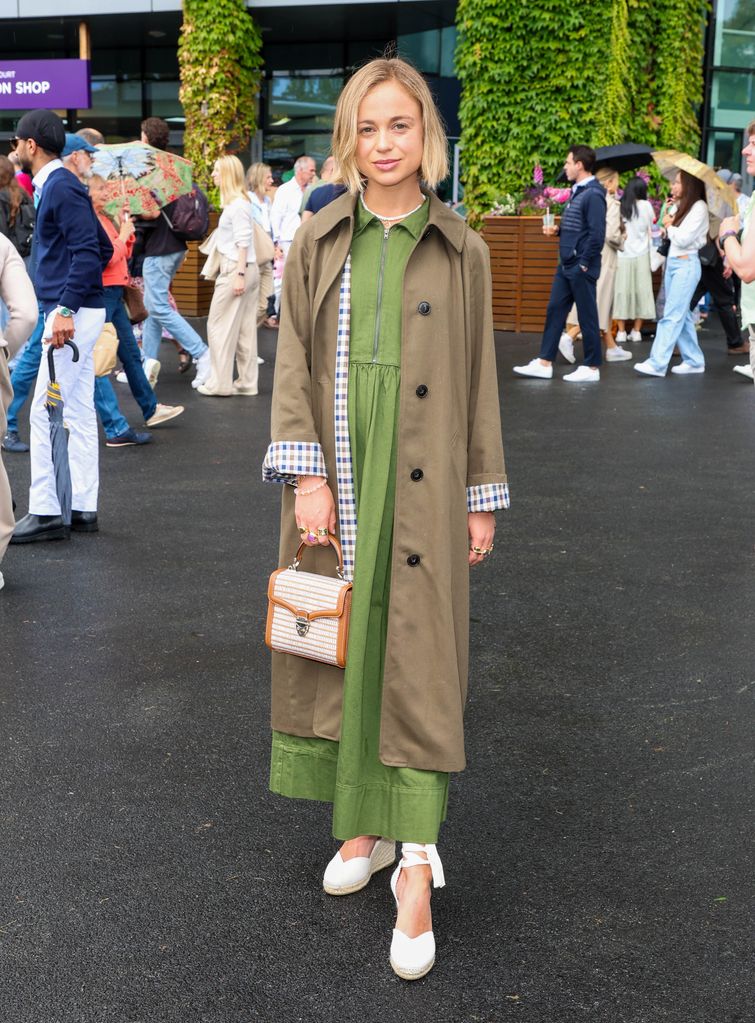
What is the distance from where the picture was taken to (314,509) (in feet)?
10.3

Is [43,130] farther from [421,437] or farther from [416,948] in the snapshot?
[416,948]

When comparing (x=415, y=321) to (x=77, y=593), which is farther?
(x=77, y=593)

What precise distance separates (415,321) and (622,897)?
1521 mm

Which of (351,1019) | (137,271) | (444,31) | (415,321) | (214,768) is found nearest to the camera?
(351,1019)

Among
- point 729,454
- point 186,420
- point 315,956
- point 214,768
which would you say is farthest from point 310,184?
point 315,956

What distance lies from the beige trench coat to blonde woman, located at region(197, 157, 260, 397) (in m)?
8.64

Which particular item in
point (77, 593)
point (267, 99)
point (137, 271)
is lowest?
point (77, 593)

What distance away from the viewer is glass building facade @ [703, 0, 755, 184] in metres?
25.5

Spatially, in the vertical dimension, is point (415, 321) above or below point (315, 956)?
above

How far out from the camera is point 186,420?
428 inches

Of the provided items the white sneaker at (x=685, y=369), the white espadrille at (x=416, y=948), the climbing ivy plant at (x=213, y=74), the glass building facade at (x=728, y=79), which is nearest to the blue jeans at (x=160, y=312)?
the white sneaker at (x=685, y=369)

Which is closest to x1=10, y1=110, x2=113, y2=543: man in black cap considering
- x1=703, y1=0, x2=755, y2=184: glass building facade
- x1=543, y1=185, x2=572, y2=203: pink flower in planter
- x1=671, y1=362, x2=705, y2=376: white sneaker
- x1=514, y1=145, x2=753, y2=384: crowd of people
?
x1=514, y1=145, x2=753, y2=384: crowd of people

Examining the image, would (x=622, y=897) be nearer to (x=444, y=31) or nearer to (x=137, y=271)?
(x=137, y=271)

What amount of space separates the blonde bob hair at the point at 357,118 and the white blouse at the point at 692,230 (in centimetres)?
1069
